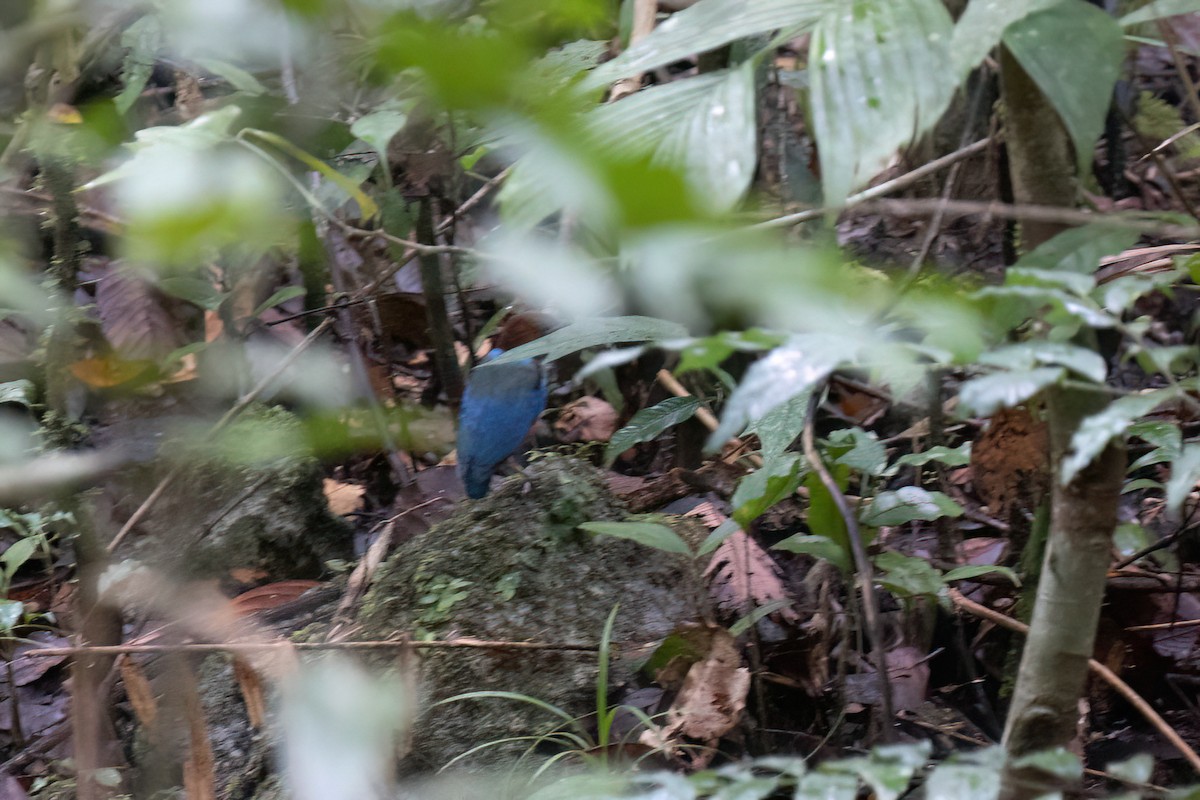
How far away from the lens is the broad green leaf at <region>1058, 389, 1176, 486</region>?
0.87 m

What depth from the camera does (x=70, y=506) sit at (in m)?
1.40

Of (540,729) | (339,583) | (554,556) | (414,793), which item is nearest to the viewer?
(414,793)

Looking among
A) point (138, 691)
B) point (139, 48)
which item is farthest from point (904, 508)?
point (139, 48)

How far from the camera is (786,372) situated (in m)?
0.87

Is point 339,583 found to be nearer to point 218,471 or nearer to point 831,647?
point 218,471

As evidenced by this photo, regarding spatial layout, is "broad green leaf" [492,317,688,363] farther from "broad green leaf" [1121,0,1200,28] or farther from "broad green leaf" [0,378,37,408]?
"broad green leaf" [0,378,37,408]

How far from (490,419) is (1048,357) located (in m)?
2.50

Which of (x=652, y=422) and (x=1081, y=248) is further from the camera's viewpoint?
(x=652, y=422)

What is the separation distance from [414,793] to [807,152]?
2.69 m

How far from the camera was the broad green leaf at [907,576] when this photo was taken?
6.28 ft

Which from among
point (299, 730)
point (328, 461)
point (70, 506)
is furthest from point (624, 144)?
point (328, 461)

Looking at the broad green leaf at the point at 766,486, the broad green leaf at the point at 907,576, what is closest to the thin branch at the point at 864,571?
the broad green leaf at the point at 766,486

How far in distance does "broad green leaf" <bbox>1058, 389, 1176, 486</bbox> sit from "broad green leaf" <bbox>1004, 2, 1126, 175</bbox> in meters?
0.23

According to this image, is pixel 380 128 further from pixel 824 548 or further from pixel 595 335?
pixel 824 548
